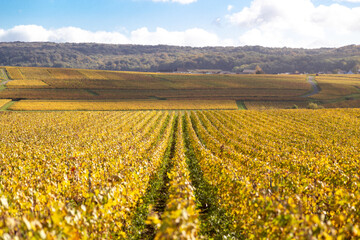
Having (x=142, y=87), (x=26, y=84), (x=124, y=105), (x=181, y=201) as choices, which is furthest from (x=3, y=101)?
(x=181, y=201)

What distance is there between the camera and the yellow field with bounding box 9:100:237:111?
73125mm

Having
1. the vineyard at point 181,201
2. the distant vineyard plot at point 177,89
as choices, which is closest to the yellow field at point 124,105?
the distant vineyard plot at point 177,89

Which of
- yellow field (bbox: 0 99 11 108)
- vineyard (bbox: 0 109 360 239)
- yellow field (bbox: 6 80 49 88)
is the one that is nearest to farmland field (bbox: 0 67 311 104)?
yellow field (bbox: 6 80 49 88)

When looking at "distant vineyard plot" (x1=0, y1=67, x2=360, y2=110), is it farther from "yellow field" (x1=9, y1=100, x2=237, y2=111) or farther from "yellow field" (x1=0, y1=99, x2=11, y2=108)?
"yellow field" (x1=0, y1=99, x2=11, y2=108)

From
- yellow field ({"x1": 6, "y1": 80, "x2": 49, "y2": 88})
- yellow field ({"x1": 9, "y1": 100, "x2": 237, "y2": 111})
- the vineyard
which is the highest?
yellow field ({"x1": 6, "y1": 80, "x2": 49, "y2": 88})

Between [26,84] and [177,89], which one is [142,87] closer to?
[177,89]

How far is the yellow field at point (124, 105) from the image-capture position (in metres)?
73.1

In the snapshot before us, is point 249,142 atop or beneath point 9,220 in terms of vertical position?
beneath

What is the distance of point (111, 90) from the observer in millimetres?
98875

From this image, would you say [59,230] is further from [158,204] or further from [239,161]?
[239,161]

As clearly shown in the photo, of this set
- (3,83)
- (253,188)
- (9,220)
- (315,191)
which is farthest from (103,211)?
(3,83)

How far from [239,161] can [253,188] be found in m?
7.59

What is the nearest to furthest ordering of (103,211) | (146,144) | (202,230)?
(103,211) < (202,230) < (146,144)

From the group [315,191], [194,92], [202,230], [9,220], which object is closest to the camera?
[9,220]
